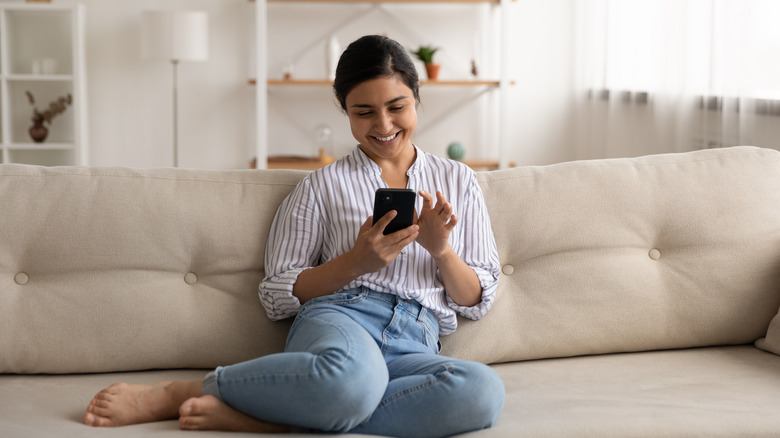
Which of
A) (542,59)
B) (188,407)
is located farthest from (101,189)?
(542,59)

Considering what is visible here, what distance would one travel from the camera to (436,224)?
1.56 m

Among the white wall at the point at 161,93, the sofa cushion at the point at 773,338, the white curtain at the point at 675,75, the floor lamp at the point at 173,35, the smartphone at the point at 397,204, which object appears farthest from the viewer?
the white wall at the point at 161,93

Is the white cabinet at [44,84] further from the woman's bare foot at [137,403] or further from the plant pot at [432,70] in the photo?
the woman's bare foot at [137,403]

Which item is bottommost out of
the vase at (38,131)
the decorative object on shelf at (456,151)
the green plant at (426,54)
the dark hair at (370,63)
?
the decorative object on shelf at (456,151)

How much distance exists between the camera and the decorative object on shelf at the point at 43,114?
4.57m

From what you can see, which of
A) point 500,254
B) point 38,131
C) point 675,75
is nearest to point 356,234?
point 500,254

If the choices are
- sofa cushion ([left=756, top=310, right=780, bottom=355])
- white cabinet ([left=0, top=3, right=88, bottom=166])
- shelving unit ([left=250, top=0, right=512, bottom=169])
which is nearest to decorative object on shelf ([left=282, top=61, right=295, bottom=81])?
shelving unit ([left=250, top=0, right=512, bottom=169])

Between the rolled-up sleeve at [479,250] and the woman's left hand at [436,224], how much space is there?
134 mm

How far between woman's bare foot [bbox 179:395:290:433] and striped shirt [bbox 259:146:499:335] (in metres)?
0.32


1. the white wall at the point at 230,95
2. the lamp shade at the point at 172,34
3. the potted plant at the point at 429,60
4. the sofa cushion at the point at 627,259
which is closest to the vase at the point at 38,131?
the white wall at the point at 230,95

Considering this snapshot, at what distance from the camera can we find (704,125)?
3.33m

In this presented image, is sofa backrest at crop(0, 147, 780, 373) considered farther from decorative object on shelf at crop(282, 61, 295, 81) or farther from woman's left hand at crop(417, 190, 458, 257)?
decorative object on shelf at crop(282, 61, 295, 81)

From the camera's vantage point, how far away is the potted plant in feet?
15.3

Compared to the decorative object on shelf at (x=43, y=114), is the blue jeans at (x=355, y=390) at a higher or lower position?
lower
